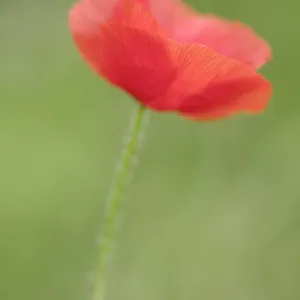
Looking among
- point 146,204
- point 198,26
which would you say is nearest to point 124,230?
point 146,204

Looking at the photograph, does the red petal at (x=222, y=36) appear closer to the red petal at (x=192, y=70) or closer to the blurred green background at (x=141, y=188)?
the red petal at (x=192, y=70)

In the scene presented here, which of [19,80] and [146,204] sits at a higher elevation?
[19,80]

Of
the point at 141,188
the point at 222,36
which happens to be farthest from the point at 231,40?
the point at 141,188

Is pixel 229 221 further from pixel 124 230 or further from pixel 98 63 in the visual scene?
pixel 98 63

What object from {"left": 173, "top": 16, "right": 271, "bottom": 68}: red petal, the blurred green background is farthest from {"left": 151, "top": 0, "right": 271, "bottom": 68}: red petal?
the blurred green background

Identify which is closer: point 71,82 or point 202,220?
point 202,220

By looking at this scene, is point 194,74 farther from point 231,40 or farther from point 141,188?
point 141,188
